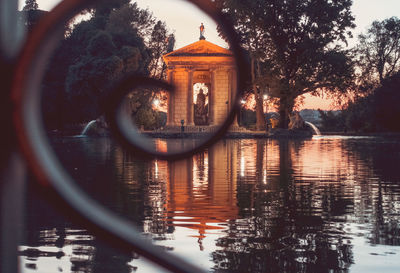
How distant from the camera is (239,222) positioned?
8.00 metres

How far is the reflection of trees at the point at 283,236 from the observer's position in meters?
5.42

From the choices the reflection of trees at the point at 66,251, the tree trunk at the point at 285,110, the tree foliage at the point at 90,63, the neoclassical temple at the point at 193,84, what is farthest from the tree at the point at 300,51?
the reflection of trees at the point at 66,251

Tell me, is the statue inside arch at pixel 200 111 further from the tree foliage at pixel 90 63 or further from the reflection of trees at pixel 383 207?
the reflection of trees at pixel 383 207

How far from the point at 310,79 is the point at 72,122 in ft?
92.3

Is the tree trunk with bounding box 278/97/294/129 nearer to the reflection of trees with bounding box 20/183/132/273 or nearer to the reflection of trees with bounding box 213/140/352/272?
the reflection of trees with bounding box 213/140/352/272

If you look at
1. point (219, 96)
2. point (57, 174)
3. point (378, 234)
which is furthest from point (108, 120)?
point (219, 96)

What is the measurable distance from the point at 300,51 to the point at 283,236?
54.3 m

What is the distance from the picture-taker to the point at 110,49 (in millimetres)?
60312

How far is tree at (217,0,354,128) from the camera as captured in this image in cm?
5769

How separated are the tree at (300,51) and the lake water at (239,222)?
4289 cm

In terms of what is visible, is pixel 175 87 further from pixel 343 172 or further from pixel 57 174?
pixel 343 172

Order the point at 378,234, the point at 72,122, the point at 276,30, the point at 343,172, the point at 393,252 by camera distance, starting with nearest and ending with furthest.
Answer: the point at 393,252 → the point at 378,234 → the point at 343,172 → the point at 276,30 → the point at 72,122

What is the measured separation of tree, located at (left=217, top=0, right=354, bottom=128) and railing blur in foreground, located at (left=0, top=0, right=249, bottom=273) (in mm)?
56442

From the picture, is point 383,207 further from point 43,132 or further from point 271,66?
point 271,66
